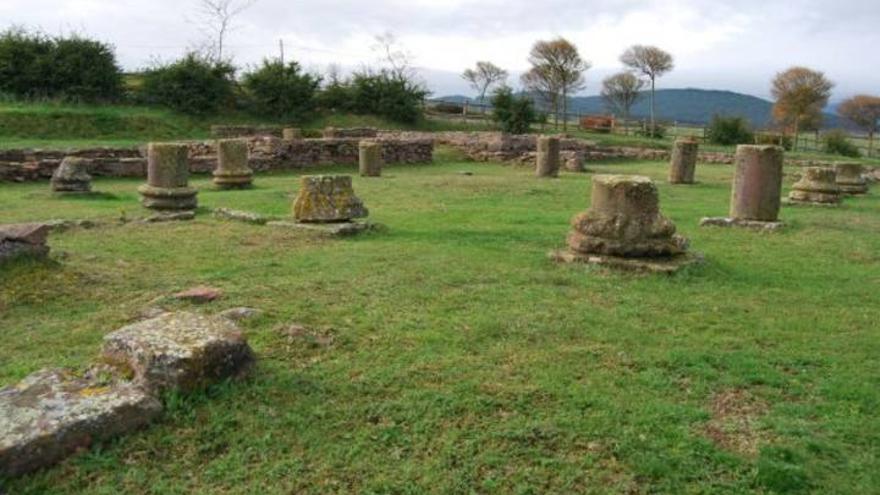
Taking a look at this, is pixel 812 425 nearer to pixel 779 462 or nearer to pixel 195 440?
pixel 779 462

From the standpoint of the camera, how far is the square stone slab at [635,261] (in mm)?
7863

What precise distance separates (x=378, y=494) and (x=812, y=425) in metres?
2.40

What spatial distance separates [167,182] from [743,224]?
8.95 meters

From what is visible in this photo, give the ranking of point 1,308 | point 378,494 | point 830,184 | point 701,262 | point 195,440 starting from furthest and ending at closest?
point 830,184, point 701,262, point 1,308, point 195,440, point 378,494

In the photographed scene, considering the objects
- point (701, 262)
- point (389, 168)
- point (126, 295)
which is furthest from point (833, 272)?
point (389, 168)

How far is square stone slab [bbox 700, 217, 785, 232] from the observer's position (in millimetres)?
11078

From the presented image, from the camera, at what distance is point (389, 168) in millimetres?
23594

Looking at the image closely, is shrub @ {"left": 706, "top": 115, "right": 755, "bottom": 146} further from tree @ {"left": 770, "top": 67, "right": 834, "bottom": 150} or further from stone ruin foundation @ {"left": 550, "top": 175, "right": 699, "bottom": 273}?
stone ruin foundation @ {"left": 550, "top": 175, "right": 699, "bottom": 273}

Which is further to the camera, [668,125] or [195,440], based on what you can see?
[668,125]

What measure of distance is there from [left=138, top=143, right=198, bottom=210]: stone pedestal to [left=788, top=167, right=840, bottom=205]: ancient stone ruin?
1108cm

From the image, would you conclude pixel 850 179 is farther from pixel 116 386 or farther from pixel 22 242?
pixel 116 386

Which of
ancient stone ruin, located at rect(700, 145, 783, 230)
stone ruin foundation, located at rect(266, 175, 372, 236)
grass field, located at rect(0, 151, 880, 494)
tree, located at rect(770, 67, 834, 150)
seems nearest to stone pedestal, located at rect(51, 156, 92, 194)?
grass field, located at rect(0, 151, 880, 494)

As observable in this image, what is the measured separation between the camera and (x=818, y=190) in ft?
48.6

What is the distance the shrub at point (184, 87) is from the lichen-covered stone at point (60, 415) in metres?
28.3
